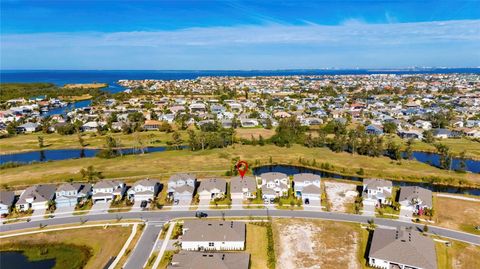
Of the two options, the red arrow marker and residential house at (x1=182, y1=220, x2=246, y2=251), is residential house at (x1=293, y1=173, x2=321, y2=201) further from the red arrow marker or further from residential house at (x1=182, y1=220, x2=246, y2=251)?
residential house at (x1=182, y1=220, x2=246, y2=251)

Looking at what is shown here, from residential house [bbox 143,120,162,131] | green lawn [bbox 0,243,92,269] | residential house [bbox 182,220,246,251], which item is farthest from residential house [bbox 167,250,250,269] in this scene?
residential house [bbox 143,120,162,131]

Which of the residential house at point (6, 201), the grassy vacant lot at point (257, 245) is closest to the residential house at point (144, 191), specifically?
the residential house at point (6, 201)

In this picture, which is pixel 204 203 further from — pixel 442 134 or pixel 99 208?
pixel 442 134

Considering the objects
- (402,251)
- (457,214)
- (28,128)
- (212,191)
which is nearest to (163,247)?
(212,191)

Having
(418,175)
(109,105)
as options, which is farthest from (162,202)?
(109,105)

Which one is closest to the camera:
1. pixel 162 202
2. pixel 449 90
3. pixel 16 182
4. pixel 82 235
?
pixel 82 235

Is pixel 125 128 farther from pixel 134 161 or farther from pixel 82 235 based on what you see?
pixel 82 235
